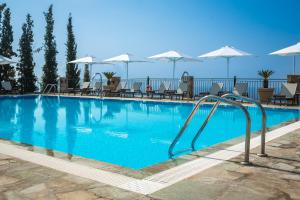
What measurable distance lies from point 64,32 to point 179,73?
30.6 feet

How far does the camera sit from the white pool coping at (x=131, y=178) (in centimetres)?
364

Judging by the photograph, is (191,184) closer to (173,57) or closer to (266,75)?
(266,75)

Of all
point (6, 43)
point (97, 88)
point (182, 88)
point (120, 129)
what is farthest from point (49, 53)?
point (120, 129)

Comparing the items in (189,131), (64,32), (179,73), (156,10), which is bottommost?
(189,131)

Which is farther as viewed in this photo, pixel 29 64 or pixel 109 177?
pixel 29 64

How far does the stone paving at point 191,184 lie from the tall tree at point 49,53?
18297 mm

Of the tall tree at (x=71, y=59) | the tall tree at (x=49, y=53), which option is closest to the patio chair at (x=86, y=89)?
the tall tree at (x=71, y=59)

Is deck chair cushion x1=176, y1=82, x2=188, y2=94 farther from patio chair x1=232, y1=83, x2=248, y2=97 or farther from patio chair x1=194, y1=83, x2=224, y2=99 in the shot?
patio chair x1=232, y1=83, x2=248, y2=97

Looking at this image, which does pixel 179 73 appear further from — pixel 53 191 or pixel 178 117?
pixel 53 191

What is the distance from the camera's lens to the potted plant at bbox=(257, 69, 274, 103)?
13781 millimetres

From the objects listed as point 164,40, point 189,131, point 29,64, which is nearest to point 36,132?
point 189,131

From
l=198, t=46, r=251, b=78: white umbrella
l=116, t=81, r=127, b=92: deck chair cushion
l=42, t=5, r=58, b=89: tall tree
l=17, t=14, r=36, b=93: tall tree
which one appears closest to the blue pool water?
l=198, t=46, r=251, b=78: white umbrella

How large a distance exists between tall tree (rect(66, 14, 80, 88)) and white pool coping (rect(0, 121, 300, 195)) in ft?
57.0

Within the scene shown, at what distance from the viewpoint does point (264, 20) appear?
2853 cm
